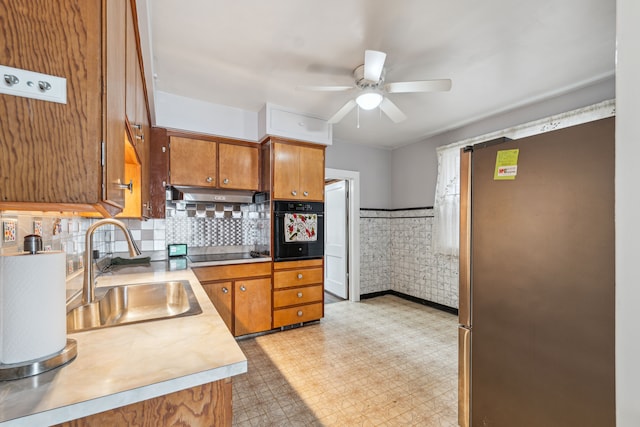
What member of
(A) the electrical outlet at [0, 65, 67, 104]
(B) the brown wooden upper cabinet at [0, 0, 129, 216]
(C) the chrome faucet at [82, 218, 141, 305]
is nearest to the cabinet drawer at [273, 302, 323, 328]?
(C) the chrome faucet at [82, 218, 141, 305]

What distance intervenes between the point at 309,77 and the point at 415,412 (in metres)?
2.63

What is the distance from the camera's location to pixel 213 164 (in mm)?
2967

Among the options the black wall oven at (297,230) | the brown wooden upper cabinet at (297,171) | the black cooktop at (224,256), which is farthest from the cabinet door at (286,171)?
the black cooktop at (224,256)

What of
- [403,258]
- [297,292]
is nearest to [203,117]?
[297,292]

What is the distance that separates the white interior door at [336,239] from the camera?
14.3 feet

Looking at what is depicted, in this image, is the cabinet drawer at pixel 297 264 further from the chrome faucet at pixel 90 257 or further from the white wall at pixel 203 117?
the chrome faucet at pixel 90 257

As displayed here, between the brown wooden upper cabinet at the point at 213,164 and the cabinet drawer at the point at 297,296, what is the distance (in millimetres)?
1213

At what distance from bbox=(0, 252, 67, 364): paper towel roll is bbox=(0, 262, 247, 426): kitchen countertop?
0.07 metres

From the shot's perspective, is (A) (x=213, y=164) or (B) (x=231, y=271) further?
(A) (x=213, y=164)

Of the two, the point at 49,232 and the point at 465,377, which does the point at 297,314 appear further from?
the point at 49,232

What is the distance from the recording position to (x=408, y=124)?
11.7 ft

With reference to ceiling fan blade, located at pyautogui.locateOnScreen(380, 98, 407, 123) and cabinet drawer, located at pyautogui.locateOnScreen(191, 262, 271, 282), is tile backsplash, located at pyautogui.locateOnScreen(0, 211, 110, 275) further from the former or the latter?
ceiling fan blade, located at pyautogui.locateOnScreen(380, 98, 407, 123)

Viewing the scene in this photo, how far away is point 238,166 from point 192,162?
0.46 m
